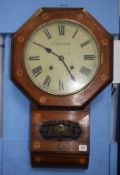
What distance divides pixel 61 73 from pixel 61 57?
6cm

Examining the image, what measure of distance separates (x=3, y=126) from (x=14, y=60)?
27cm

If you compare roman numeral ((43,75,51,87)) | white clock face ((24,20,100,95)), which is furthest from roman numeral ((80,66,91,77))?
A: roman numeral ((43,75,51,87))

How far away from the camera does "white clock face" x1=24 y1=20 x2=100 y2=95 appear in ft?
3.24

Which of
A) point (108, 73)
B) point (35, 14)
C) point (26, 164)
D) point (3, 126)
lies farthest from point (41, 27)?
point (26, 164)

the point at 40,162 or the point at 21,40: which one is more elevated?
the point at 21,40

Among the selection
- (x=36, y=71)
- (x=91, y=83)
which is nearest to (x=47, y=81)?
(x=36, y=71)

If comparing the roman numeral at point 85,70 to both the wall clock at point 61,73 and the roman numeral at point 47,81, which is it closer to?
the wall clock at point 61,73

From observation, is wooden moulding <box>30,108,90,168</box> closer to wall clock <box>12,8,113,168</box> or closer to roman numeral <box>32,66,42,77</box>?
wall clock <box>12,8,113,168</box>

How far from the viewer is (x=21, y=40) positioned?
99 cm

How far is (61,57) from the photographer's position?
3.27 feet

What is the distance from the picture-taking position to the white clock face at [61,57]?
0.99 m

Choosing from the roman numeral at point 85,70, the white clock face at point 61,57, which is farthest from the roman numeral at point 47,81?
the roman numeral at point 85,70

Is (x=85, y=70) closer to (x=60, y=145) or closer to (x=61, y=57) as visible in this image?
(x=61, y=57)

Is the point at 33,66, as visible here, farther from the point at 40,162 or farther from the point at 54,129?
the point at 40,162
